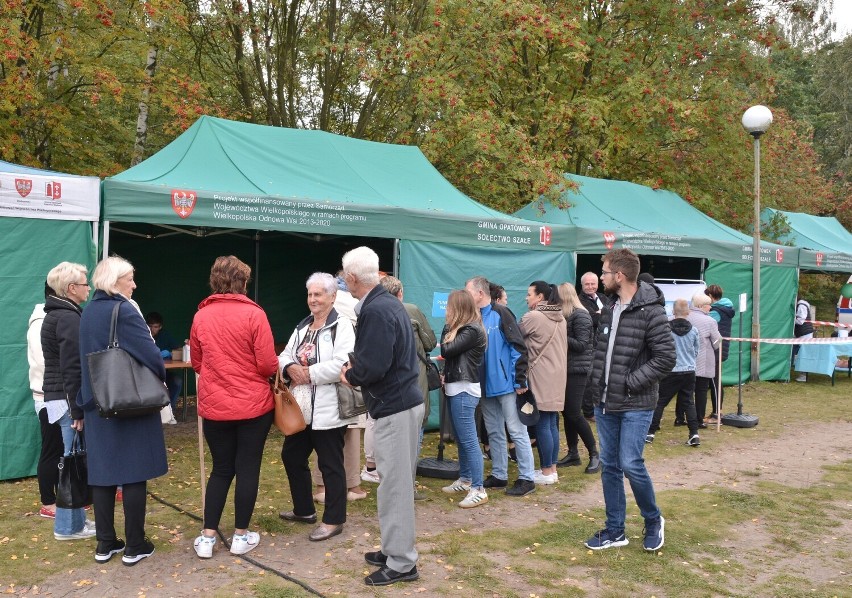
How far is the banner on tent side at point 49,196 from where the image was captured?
560 cm

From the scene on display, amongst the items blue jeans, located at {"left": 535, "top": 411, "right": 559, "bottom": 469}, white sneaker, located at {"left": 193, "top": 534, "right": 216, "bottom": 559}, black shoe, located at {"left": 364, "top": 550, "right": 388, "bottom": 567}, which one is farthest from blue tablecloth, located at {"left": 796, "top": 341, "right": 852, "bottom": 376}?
white sneaker, located at {"left": 193, "top": 534, "right": 216, "bottom": 559}

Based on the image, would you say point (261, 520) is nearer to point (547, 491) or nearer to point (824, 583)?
point (547, 491)

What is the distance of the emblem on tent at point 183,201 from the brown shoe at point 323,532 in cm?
303

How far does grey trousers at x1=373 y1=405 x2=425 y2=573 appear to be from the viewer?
150 inches

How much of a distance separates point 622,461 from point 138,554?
2752 millimetres

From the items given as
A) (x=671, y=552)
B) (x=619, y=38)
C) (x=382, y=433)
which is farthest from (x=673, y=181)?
(x=382, y=433)

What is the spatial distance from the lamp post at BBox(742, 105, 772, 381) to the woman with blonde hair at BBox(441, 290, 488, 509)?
25.3 ft

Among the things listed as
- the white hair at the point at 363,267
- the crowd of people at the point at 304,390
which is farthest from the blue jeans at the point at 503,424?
the white hair at the point at 363,267

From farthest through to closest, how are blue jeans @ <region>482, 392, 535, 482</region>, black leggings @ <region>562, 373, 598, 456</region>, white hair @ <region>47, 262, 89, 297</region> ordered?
black leggings @ <region>562, 373, 598, 456</region> → blue jeans @ <region>482, 392, 535, 482</region> → white hair @ <region>47, 262, 89, 297</region>

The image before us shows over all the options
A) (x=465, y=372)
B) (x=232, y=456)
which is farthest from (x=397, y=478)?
(x=465, y=372)

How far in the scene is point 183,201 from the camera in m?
6.34

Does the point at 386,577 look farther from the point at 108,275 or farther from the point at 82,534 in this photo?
the point at 108,275

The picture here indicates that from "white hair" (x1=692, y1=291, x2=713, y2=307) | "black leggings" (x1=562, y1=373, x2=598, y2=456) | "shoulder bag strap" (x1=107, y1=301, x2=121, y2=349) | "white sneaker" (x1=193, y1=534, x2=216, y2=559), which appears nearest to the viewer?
"shoulder bag strap" (x1=107, y1=301, x2=121, y2=349)

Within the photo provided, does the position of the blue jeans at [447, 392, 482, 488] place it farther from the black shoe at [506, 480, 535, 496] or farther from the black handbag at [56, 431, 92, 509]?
the black handbag at [56, 431, 92, 509]
